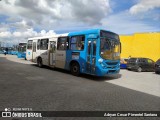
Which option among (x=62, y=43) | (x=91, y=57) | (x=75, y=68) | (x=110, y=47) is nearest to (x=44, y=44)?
(x=62, y=43)

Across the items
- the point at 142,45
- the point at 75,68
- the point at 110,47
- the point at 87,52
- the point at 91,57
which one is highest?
the point at 142,45

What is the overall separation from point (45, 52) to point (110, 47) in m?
6.65

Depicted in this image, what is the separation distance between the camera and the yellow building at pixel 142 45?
2405cm

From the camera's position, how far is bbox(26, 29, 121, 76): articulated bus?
1122 centimetres

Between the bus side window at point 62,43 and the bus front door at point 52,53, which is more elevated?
the bus side window at point 62,43

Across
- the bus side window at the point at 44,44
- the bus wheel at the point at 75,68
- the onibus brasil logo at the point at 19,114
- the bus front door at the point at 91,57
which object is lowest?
the onibus brasil logo at the point at 19,114

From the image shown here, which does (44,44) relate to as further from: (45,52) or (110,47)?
(110,47)

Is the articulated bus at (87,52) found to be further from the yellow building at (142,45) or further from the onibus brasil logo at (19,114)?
the yellow building at (142,45)

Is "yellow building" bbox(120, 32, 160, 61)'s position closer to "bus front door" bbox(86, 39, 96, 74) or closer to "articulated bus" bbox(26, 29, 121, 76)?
"articulated bus" bbox(26, 29, 121, 76)

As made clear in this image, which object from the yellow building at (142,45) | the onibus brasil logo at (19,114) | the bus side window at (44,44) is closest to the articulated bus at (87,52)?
the bus side window at (44,44)

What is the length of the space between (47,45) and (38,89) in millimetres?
8305

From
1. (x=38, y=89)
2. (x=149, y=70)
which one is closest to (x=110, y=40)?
(x=38, y=89)

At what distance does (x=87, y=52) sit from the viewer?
1180 centimetres

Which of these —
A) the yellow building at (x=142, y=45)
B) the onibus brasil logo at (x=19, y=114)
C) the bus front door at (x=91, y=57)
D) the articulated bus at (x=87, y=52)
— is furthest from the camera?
the yellow building at (x=142, y=45)
